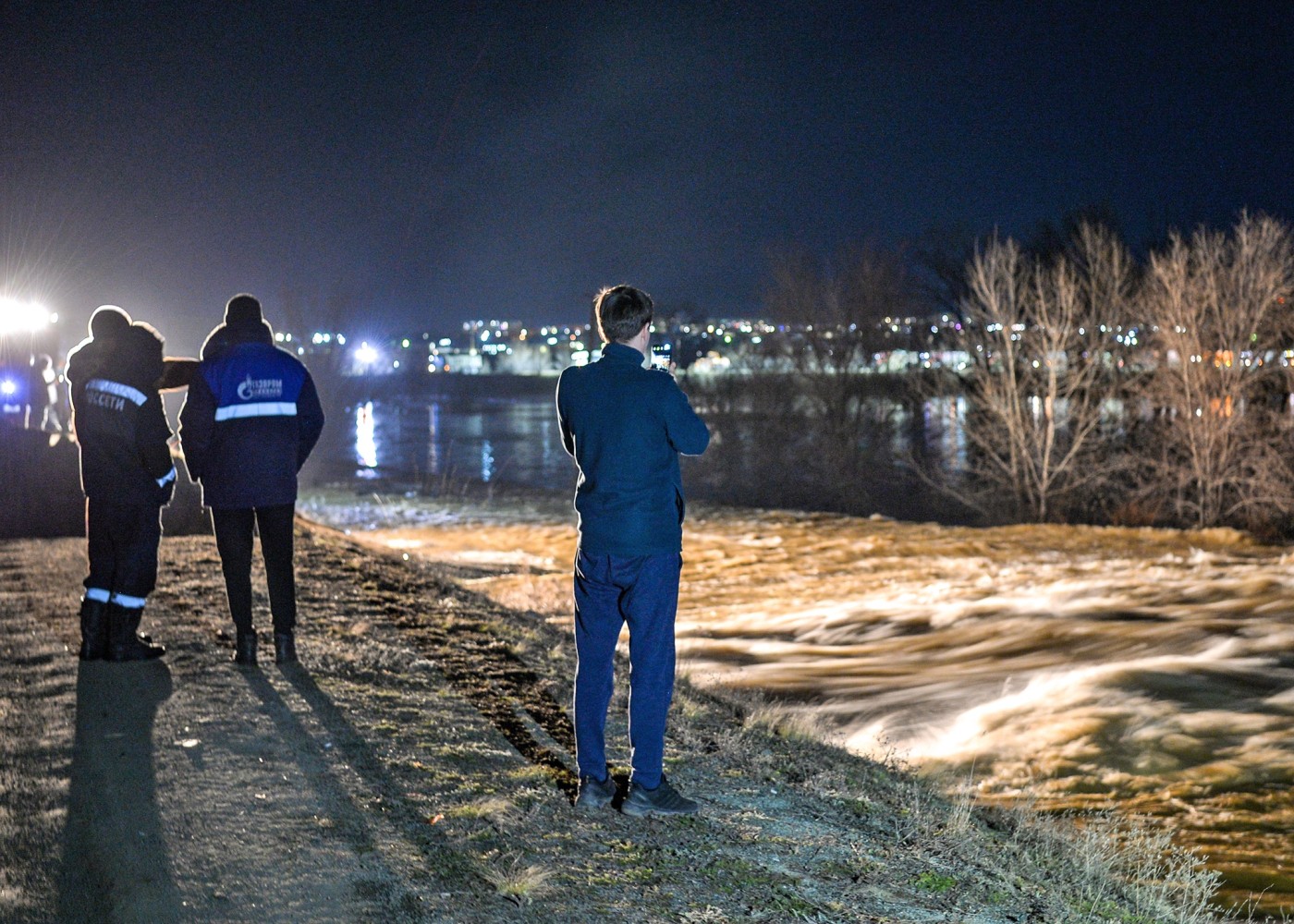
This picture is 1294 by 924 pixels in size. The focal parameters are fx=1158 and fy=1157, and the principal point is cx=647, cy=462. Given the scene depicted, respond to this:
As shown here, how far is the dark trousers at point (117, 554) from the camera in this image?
287 inches

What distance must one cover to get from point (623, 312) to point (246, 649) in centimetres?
401

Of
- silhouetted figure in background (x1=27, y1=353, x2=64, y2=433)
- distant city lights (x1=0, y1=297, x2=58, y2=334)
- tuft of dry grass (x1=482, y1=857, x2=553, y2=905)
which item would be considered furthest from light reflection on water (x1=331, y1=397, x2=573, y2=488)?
tuft of dry grass (x1=482, y1=857, x2=553, y2=905)

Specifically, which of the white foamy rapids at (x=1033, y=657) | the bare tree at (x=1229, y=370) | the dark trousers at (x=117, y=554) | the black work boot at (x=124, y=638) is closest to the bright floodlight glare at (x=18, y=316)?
the white foamy rapids at (x=1033, y=657)

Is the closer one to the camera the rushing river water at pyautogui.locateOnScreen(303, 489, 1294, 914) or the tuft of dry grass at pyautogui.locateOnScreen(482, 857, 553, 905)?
the tuft of dry grass at pyautogui.locateOnScreen(482, 857, 553, 905)

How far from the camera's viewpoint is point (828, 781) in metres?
5.91

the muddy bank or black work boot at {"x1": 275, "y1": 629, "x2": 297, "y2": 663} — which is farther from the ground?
black work boot at {"x1": 275, "y1": 629, "x2": 297, "y2": 663}

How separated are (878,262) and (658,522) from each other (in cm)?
5097

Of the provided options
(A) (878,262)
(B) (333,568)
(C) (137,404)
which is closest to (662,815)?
(C) (137,404)

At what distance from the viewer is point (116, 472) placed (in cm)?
735

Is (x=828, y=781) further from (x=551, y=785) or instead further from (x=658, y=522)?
(x=658, y=522)

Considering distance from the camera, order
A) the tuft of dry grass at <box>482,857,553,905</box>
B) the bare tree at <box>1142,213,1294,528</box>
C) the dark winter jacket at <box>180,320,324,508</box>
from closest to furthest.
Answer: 1. the tuft of dry grass at <box>482,857,553,905</box>
2. the dark winter jacket at <box>180,320,324,508</box>
3. the bare tree at <box>1142,213,1294,528</box>

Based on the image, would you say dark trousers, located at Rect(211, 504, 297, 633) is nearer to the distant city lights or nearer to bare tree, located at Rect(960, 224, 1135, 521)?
the distant city lights

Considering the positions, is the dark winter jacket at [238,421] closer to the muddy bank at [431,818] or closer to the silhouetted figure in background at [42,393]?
the muddy bank at [431,818]

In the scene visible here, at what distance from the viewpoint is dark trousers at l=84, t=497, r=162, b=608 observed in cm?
730
